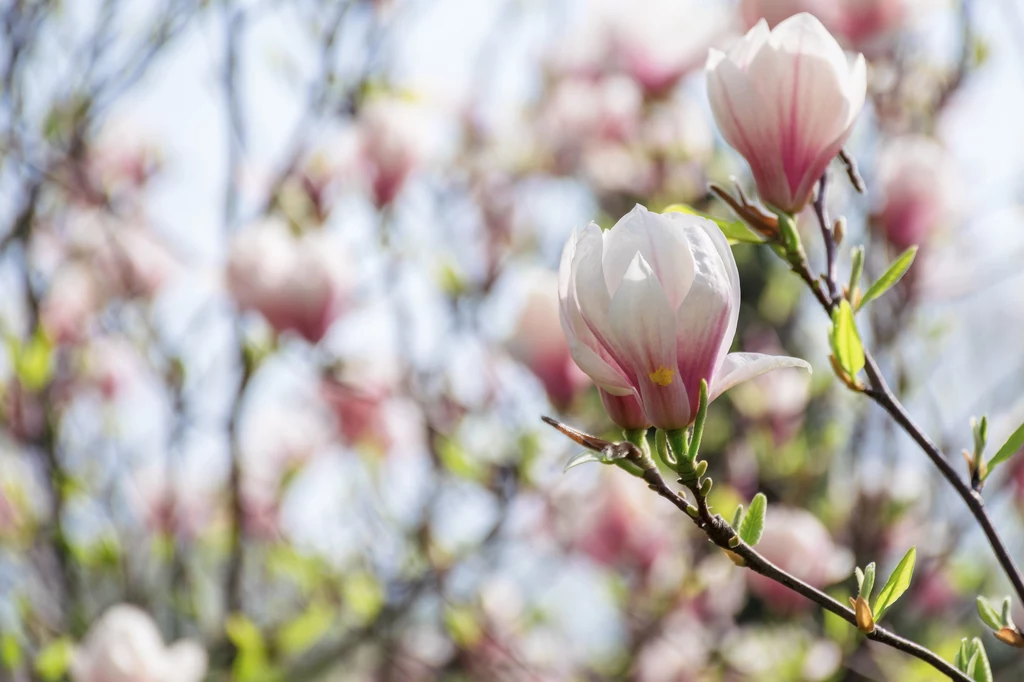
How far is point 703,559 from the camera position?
193 cm

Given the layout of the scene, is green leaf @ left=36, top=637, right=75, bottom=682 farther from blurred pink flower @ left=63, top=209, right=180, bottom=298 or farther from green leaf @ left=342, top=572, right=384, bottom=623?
blurred pink flower @ left=63, top=209, right=180, bottom=298

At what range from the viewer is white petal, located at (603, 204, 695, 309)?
1.86ft

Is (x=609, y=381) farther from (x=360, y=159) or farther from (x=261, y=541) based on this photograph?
(x=261, y=541)

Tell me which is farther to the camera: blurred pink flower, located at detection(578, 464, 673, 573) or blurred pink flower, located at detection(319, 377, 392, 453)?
blurred pink flower, located at detection(319, 377, 392, 453)

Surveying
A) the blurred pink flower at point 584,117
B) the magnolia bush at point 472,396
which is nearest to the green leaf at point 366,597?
the magnolia bush at point 472,396

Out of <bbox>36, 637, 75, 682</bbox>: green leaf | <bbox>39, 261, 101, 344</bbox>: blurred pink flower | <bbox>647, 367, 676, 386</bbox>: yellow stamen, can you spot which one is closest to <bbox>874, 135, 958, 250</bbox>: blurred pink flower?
<bbox>647, 367, 676, 386</bbox>: yellow stamen

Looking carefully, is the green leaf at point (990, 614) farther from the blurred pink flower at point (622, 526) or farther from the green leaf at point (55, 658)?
the green leaf at point (55, 658)

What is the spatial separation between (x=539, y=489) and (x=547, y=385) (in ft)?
1.02

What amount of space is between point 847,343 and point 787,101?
17 centimetres

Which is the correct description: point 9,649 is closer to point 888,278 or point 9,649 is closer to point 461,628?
point 461,628

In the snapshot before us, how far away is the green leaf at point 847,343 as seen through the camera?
60cm

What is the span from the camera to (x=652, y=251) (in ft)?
1.86

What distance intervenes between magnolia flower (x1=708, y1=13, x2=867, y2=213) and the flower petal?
167mm

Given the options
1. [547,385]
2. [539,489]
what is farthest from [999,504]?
[547,385]
